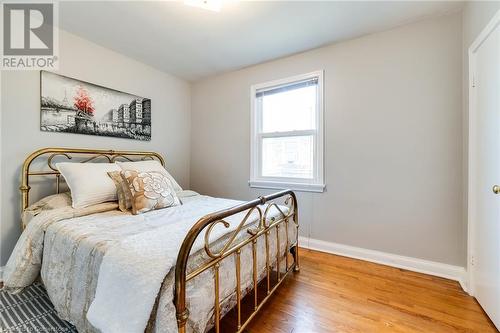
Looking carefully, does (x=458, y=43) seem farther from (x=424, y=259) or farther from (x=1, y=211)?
(x=1, y=211)

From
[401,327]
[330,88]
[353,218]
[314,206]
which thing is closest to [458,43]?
[330,88]

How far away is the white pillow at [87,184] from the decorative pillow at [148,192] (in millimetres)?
197

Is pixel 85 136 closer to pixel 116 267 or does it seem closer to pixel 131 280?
pixel 116 267

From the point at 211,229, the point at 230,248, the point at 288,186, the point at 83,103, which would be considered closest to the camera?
the point at 211,229

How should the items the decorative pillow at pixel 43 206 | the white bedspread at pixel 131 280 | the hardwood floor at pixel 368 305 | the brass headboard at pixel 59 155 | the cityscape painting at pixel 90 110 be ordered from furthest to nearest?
1. the cityscape painting at pixel 90 110
2. the brass headboard at pixel 59 155
3. the decorative pillow at pixel 43 206
4. the hardwood floor at pixel 368 305
5. the white bedspread at pixel 131 280

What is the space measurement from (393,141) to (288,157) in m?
1.13

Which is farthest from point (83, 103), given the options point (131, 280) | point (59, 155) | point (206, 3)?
point (131, 280)

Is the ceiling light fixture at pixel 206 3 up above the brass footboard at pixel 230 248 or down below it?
above

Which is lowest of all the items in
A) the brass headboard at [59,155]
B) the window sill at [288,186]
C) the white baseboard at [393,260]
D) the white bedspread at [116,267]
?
the white baseboard at [393,260]

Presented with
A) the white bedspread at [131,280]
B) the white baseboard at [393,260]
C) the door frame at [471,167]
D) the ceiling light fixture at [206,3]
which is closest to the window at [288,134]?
the white baseboard at [393,260]

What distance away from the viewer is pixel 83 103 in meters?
2.33

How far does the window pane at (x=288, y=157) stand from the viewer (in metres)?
2.66

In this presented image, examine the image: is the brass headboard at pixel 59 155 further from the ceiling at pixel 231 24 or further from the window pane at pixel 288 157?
the window pane at pixel 288 157

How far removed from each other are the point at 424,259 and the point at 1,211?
379 cm
